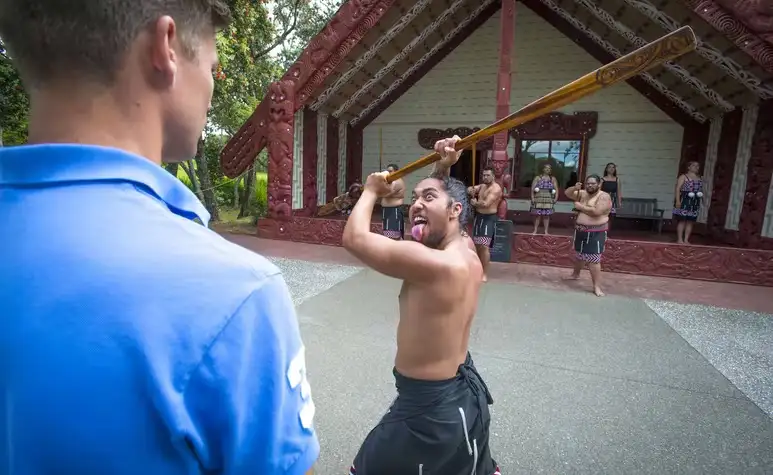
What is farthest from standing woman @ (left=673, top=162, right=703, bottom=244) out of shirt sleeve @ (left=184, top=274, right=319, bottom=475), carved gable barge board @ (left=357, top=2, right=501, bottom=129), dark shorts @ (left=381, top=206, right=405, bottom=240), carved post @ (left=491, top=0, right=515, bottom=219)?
shirt sleeve @ (left=184, top=274, right=319, bottom=475)

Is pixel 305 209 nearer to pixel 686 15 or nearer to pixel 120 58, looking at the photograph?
pixel 686 15

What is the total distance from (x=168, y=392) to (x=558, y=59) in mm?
11407

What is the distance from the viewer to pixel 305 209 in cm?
972

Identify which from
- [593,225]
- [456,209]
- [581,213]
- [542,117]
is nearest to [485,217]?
[581,213]

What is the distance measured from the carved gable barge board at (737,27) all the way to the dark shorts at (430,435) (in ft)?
21.4

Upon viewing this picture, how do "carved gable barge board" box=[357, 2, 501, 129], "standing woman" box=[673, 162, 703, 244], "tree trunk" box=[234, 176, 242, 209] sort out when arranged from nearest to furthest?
1. "standing woman" box=[673, 162, 703, 244]
2. "carved gable barge board" box=[357, 2, 501, 129]
3. "tree trunk" box=[234, 176, 242, 209]

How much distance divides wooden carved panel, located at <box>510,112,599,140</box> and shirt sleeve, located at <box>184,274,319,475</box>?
10267 millimetres

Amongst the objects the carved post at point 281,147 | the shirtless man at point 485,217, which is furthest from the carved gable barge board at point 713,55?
the carved post at point 281,147

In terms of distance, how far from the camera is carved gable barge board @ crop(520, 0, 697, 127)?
976 cm

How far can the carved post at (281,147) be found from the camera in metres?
8.19

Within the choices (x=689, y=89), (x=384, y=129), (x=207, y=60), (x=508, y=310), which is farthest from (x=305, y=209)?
(x=207, y=60)

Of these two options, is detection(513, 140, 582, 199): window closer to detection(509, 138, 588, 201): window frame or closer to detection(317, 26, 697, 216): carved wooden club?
detection(509, 138, 588, 201): window frame

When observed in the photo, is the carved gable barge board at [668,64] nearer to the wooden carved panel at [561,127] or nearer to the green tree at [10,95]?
the wooden carved panel at [561,127]

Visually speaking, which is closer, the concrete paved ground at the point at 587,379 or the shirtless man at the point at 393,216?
the concrete paved ground at the point at 587,379
